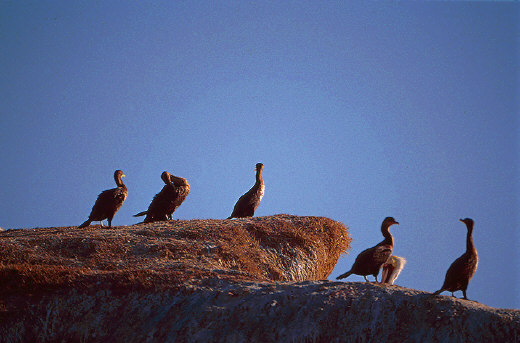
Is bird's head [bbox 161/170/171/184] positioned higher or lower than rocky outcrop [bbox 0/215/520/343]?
higher

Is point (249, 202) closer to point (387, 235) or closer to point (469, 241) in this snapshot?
point (387, 235)

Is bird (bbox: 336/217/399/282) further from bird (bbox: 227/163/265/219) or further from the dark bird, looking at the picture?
the dark bird

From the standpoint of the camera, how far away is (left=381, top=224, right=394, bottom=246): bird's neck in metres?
14.7

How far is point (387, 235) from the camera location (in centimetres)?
1496

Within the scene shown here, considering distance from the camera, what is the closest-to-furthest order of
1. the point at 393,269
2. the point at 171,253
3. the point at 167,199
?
1. the point at 171,253
2. the point at 393,269
3. the point at 167,199

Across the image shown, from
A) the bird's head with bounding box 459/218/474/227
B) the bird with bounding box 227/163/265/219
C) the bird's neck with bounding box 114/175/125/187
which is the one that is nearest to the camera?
the bird's head with bounding box 459/218/474/227

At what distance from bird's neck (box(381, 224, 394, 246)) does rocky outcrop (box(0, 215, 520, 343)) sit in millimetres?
2812

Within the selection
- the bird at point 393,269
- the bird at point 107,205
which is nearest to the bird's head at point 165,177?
the bird at point 107,205

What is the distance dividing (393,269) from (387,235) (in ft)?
14.9

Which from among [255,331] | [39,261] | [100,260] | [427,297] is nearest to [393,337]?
[427,297]

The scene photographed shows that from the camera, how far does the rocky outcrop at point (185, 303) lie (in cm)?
1093

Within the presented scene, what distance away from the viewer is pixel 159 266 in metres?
14.6

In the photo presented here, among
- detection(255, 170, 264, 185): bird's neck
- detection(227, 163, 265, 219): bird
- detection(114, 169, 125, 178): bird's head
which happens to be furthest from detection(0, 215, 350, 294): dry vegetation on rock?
detection(255, 170, 264, 185): bird's neck

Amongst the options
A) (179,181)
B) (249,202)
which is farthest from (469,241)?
(179,181)
